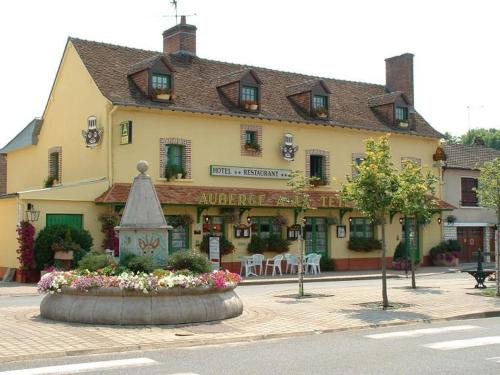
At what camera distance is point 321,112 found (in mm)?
30703

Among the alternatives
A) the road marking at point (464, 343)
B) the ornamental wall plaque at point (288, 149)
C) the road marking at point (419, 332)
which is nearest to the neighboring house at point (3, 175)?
the ornamental wall plaque at point (288, 149)

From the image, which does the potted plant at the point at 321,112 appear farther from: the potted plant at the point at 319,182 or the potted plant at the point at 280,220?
the potted plant at the point at 280,220

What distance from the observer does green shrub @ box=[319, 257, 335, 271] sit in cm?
3028

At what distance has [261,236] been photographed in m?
28.7

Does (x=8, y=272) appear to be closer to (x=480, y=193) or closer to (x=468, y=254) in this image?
(x=480, y=193)

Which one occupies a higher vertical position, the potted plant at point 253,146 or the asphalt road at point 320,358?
the potted plant at point 253,146

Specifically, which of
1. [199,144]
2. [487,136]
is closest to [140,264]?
[199,144]

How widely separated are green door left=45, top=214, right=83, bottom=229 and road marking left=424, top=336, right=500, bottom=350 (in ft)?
51.9

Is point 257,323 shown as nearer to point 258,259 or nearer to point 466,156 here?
point 258,259

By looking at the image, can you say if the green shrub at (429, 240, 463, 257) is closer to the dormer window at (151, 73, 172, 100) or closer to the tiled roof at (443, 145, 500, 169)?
the tiled roof at (443, 145, 500, 169)

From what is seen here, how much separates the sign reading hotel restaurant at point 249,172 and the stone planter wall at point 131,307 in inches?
577

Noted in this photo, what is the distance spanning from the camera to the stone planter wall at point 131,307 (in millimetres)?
12312

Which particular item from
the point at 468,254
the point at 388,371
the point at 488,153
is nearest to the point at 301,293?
the point at 388,371

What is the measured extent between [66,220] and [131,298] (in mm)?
12873
